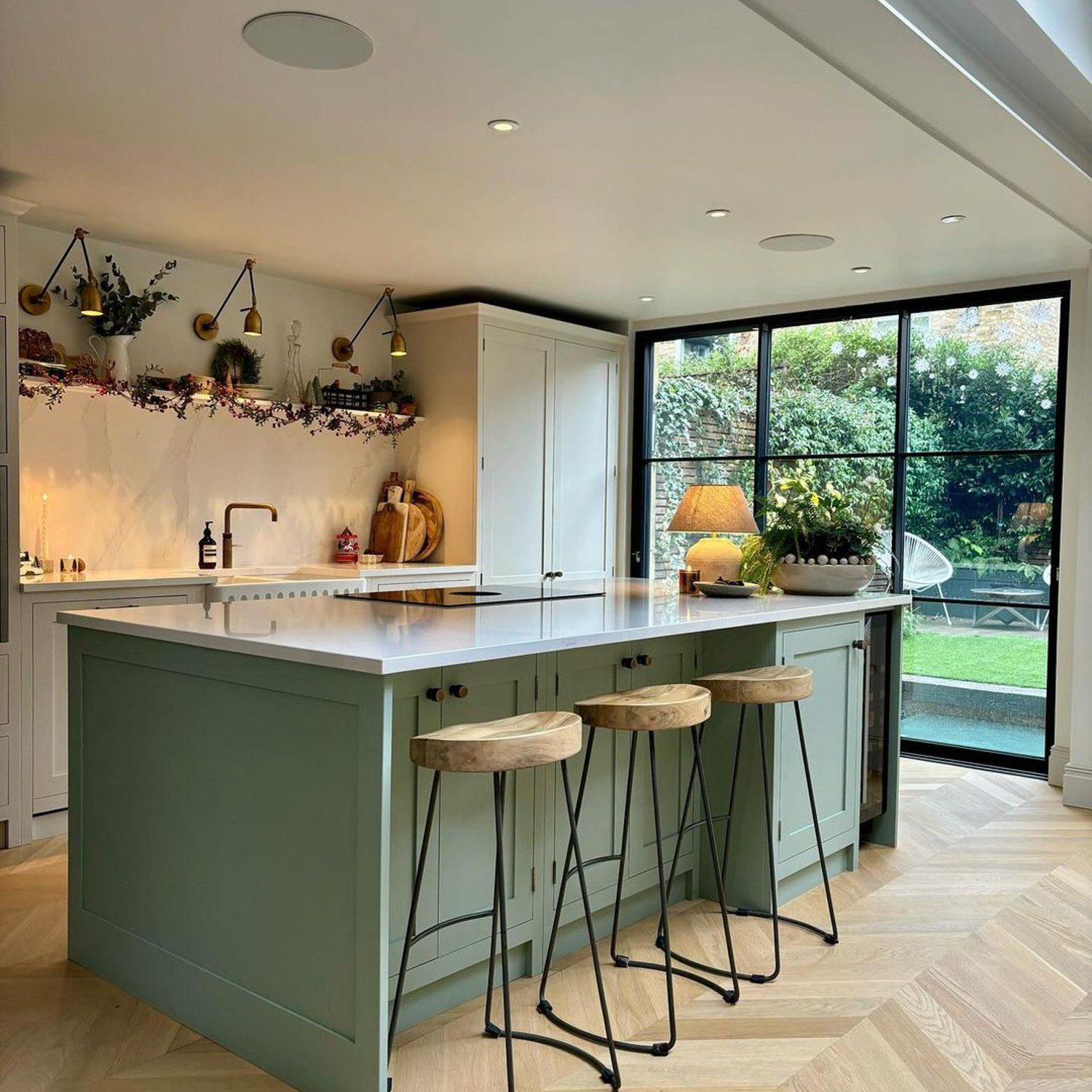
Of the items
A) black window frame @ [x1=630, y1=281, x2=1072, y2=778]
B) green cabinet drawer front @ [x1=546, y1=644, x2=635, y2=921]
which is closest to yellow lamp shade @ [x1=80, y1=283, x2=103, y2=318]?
green cabinet drawer front @ [x1=546, y1=644, x2=635, y2=921]

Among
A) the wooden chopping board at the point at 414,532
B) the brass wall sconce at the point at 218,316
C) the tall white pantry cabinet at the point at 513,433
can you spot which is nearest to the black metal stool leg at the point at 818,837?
the tall white pantry cabinet at the point at 513,433

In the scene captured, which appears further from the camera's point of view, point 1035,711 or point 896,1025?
point 1035,711

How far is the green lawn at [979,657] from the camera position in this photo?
5445 millimetres

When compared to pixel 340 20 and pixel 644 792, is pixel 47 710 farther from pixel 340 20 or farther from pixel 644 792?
pixel 340 20

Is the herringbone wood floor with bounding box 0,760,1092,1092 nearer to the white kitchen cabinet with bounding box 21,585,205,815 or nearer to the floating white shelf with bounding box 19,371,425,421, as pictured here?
the white kitchen cabinet with bounding box 21,585,205,815

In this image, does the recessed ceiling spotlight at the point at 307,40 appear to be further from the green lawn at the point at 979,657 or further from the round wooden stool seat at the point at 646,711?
the green lawn at the point at 979,657

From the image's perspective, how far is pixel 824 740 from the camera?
11.9 ft

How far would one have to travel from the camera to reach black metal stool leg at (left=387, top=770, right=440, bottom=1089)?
229 centimetres

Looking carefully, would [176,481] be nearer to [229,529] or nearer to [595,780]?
[229,529]

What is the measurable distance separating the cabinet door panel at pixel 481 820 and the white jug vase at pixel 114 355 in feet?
9.57

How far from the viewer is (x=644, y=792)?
3273 millimetres

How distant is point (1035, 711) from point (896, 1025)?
130 inches

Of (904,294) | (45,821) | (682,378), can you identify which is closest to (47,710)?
(45,821)

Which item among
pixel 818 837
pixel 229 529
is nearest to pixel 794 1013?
pixel 818 837
